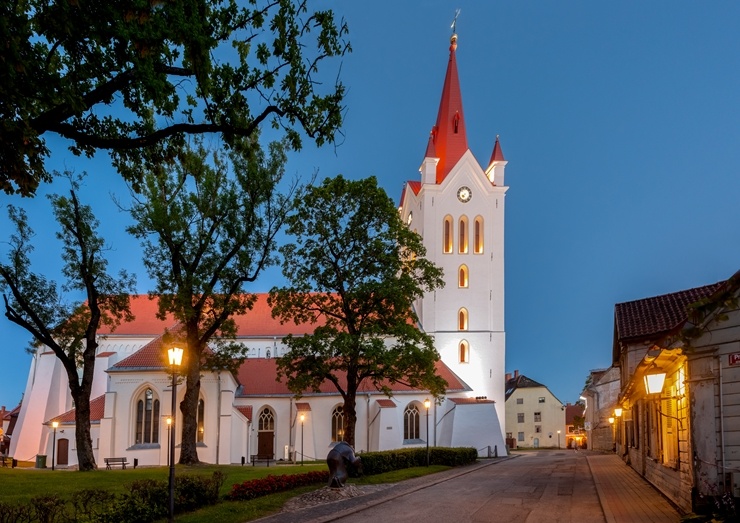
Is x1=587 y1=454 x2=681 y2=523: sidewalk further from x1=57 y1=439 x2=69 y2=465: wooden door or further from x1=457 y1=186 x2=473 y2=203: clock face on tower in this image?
x1=57 y1=439 x2=69 y2=465: wooden door

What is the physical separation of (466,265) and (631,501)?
34971 mm

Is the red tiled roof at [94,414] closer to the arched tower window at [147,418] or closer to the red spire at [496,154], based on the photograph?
the arched tower window at [147,418]

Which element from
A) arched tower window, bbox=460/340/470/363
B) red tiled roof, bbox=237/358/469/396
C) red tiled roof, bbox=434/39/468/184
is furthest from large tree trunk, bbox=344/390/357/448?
red tiled roof, bbox=434/39/468/184

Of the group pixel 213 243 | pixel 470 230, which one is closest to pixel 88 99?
pixel 213 243

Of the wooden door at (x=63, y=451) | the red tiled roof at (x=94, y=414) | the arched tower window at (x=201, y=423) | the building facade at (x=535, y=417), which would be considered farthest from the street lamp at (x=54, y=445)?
the building facade at (x=535, y=417)

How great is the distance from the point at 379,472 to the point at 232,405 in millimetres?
13330

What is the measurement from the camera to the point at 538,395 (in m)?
84.9

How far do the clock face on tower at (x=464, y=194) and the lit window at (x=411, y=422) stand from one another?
697 inches

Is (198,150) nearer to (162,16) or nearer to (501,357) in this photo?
(162,16)

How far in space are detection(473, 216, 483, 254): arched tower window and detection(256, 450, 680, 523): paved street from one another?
27.7 metres

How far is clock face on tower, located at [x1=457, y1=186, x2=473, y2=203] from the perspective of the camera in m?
51.9

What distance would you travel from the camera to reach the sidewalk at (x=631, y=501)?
14016 mm

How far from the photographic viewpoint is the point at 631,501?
17.1 meters

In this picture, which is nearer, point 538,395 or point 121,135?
point 121,135
